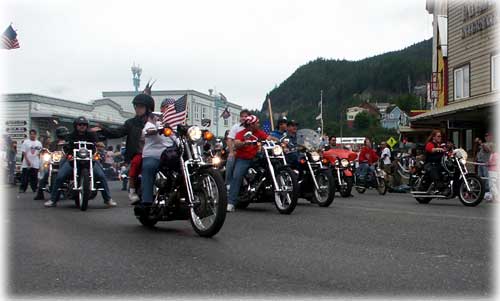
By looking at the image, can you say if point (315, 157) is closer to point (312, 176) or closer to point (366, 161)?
point (312, 176)

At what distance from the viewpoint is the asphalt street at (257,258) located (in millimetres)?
4098

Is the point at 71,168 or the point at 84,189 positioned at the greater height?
the point at 71,168

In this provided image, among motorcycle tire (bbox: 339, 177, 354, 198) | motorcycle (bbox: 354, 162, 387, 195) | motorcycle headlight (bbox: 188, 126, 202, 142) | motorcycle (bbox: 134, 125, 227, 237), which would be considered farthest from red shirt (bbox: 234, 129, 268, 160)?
motorcycle (bbox: 354, 162, 387, 195)

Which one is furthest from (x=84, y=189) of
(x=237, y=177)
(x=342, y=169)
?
(x=342, y=169)

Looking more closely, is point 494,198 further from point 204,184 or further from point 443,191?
point 204,184

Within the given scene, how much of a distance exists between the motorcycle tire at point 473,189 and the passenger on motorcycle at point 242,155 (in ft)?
15.6

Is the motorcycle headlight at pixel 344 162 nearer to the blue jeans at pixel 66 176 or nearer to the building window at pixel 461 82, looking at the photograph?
the blue jeans at pixel 66 176

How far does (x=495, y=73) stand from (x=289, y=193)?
17.1 m

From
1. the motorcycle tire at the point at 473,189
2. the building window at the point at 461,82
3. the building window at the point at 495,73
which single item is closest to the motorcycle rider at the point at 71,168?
the motorcycle tire at the point at 473,189

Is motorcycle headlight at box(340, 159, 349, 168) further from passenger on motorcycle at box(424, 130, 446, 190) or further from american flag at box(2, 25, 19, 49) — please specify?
american flag at box(2, 25, 19, 49)

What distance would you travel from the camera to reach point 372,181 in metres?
17.6

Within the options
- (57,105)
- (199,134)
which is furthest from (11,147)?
(57,105)

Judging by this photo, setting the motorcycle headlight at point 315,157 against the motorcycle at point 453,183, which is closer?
the motorcycle headlight at point 315,157

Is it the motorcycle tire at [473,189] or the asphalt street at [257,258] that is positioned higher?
the motorcycle tire at [473,189]
